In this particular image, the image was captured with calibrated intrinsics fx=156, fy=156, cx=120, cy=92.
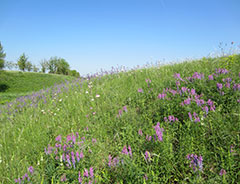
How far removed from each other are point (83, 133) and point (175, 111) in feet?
5.14

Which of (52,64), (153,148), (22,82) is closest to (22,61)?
(52,64)

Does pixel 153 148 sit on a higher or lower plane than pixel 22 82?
lower

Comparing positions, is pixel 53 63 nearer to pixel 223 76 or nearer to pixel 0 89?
pixel 0 89

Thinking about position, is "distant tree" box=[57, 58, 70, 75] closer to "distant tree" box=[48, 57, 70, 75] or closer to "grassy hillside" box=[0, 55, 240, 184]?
"distant tree" box=[48, 57, 70, 75]

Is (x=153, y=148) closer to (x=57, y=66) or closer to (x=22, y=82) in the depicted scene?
(x=22, y=82)

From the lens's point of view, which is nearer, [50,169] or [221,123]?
[50,169]

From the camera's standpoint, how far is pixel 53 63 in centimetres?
5691

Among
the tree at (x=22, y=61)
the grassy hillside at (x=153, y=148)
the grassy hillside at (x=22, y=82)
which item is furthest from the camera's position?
the tree at (x=22, y=61)

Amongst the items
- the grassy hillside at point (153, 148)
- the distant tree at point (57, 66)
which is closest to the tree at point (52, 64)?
the distant tree at point (57, 66)

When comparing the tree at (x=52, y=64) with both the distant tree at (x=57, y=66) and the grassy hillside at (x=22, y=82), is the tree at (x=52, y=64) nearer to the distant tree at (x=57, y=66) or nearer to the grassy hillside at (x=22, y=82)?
the distant tree at (x=57, y=66)

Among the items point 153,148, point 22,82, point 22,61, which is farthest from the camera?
point 22,61

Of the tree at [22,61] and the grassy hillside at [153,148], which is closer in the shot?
the grassy hillside at [153,148]

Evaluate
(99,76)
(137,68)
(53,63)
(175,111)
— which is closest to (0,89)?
(99,76)

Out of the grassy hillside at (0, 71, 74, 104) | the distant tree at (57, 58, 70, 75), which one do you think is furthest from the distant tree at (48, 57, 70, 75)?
the grassy hillside at (0, 71, 74, 104)
